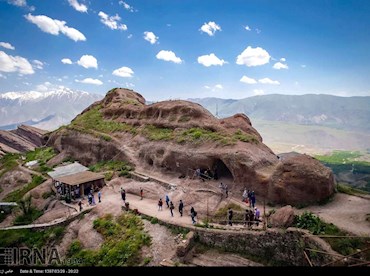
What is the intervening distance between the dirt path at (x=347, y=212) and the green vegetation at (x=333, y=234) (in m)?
0.87

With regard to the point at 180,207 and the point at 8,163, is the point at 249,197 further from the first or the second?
the point at 8,163

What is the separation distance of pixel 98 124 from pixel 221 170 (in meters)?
29.0

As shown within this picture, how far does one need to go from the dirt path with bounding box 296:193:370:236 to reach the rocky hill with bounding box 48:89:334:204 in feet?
3.95

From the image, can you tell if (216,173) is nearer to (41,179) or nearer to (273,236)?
(273,236)

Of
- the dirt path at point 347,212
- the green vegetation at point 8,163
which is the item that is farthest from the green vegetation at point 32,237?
the green vegetation at point 8,163

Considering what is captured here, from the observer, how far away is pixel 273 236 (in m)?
22.4

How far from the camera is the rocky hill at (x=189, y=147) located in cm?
2770

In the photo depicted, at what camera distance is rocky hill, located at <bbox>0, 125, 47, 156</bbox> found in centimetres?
10788

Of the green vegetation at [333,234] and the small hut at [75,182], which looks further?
the small hut at [75,182]

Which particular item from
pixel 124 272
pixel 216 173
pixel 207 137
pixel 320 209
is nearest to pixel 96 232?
pixel 216 173

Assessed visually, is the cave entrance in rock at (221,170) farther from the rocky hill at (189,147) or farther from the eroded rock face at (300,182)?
the eroded rock face at (300,182)

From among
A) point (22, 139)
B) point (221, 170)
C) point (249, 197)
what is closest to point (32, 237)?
point (221, 170)

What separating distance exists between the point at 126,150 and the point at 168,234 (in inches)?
857

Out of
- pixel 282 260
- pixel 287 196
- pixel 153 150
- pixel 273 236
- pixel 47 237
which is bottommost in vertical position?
pixel 47 237
